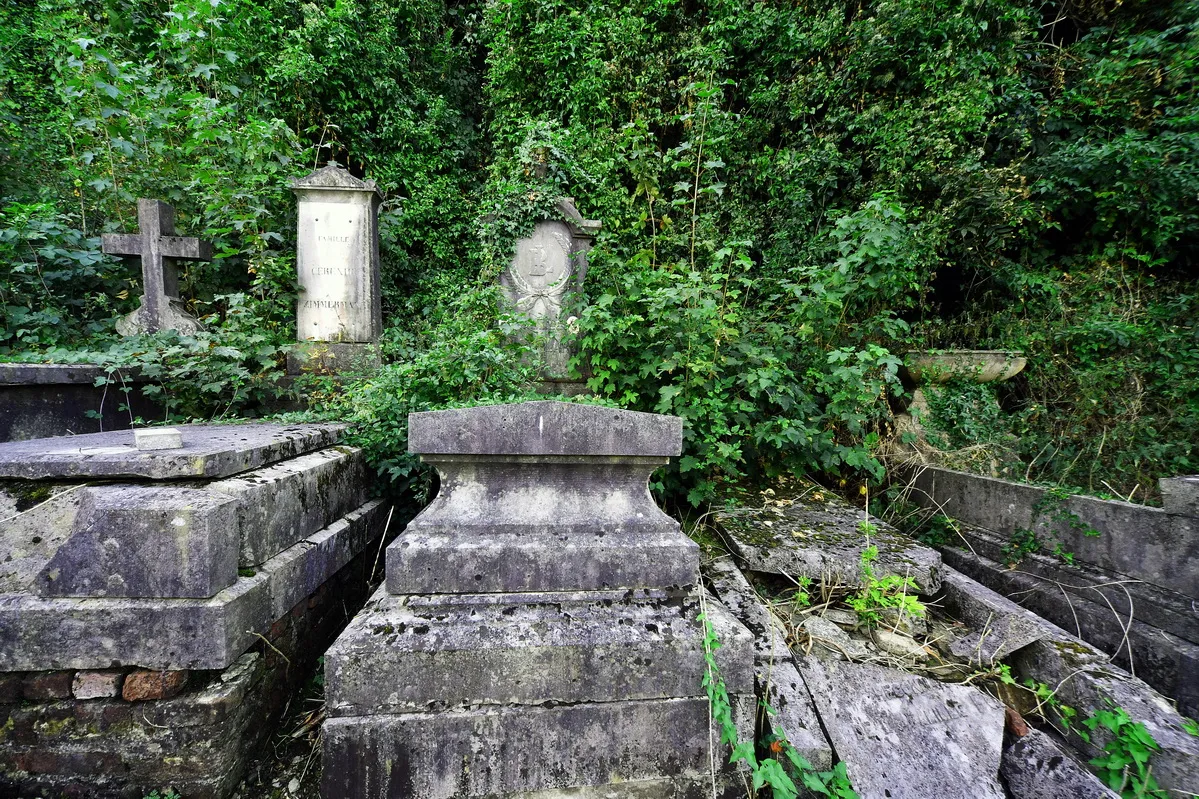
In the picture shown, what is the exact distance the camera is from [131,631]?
1504 millimetres

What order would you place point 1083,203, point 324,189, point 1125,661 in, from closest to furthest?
point 1125,661
point 324,189
point 1083,203

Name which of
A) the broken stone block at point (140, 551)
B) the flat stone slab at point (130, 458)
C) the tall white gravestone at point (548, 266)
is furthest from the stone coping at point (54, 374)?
the tall white gravestone at point (548, 266)

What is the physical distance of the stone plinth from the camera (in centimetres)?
447

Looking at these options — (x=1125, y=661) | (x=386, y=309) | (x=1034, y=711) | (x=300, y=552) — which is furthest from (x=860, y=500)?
(x=386, y=309)

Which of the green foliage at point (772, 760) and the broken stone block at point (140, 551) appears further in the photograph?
the broken stone block at point (140, 551)

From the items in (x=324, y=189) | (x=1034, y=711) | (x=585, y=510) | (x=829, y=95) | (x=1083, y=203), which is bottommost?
(x=1034, y=711)

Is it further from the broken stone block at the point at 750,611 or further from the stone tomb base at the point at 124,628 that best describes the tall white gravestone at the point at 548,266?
the stone tomb base at the point at 124,628

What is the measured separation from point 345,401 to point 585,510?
209 cm

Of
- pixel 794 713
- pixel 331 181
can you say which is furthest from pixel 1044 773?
pixel 331 181

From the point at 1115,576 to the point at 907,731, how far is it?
6.06 feet

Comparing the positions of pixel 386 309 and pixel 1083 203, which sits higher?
pixel 1083 203

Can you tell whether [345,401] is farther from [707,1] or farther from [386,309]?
[707,1]

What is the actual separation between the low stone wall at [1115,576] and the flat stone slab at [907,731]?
3.89ft

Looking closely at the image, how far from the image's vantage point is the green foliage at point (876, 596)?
6.49 ft
